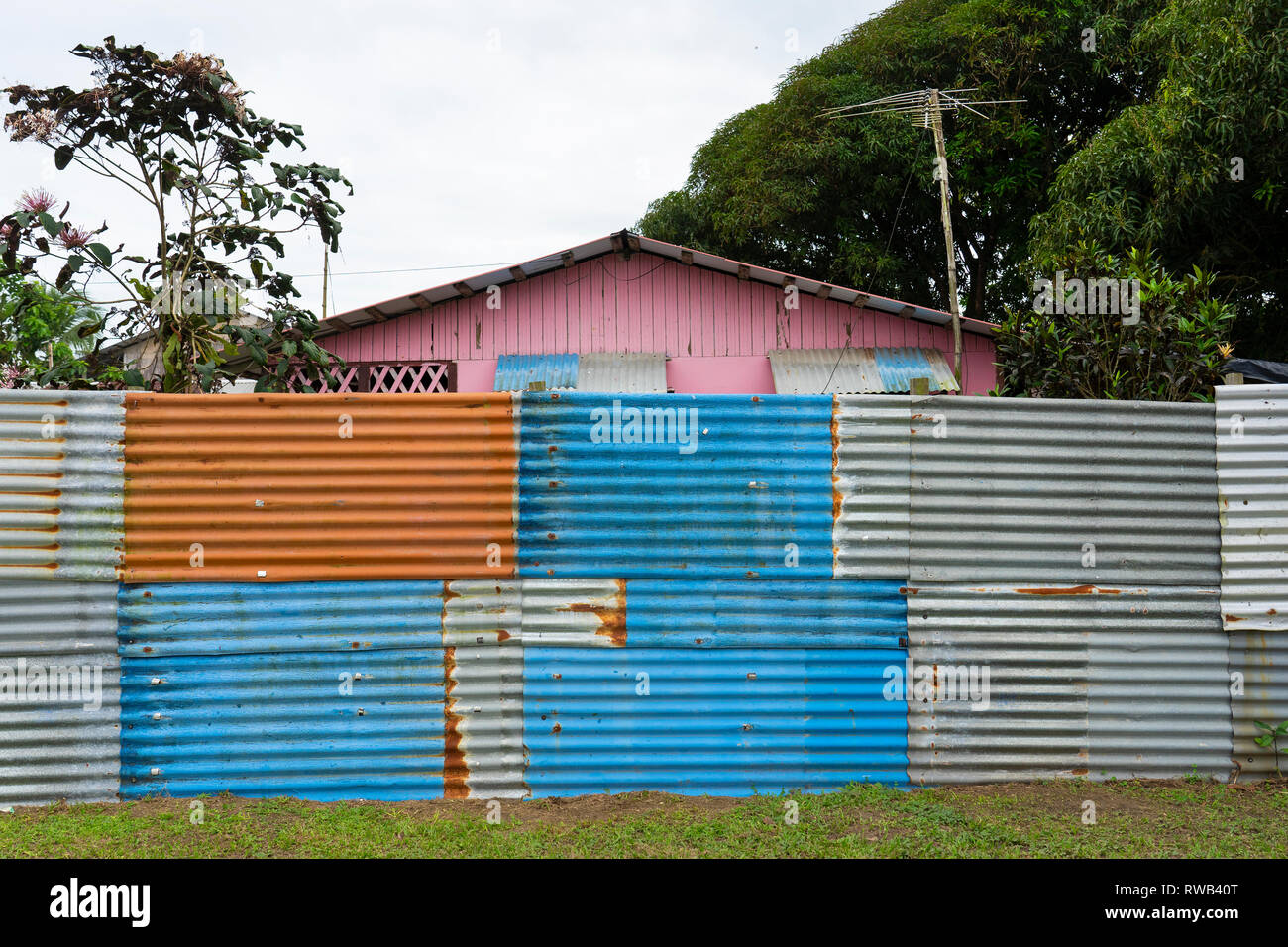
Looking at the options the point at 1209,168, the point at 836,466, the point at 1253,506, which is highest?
the point at 1209,168

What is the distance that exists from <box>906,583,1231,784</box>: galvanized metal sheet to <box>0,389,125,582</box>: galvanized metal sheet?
4.18m

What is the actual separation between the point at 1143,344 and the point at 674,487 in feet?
10.1

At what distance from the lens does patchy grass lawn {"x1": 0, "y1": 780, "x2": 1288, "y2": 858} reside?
420 centimetres

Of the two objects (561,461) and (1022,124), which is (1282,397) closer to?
(561,461)

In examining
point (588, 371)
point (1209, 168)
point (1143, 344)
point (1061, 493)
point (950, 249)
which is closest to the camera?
point (1061, 493)

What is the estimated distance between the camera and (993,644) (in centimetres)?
496

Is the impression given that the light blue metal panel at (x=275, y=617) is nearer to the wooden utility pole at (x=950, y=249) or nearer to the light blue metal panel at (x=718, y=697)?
the light blue metal panel at (x=718, y=697)

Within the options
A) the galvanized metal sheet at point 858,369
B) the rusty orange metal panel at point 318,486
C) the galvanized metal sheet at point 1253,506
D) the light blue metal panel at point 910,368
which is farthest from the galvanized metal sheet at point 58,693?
the light blue metal panel at point 910,368

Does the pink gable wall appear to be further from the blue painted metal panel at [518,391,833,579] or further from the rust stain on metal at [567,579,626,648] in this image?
the rust stain on metal at [567,579,626,648]

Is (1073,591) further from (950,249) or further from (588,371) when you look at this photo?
(950,249)

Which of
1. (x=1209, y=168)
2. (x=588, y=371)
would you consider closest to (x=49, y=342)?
(x=588, y=371)

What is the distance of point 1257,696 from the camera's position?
5055 mm

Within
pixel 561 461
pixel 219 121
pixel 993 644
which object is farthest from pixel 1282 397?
pixel 219 121

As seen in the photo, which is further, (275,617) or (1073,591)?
(1073,591)
